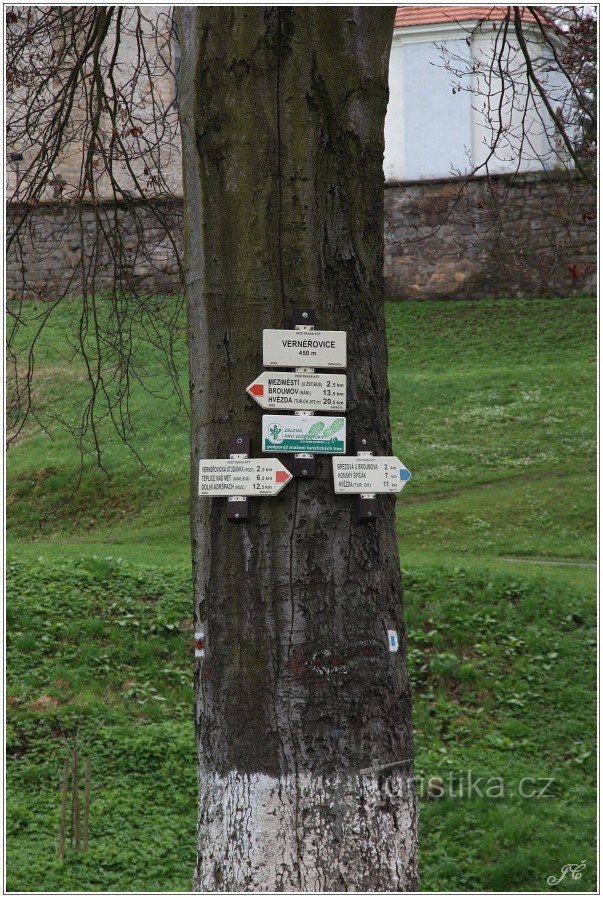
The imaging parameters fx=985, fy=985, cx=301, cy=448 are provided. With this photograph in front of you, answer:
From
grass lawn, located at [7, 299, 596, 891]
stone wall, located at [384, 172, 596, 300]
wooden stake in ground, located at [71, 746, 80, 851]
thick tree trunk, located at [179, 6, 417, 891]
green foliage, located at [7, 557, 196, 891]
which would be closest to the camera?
thick tree trunk, located at [179, 6, 417, 891]

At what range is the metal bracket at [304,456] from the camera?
311 cm

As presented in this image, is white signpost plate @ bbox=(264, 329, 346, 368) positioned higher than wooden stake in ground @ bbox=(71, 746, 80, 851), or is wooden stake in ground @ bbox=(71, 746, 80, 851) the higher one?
white signpost plate @ bbox=(264, 329, 346, 368)

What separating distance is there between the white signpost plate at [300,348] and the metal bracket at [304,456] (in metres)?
0.02

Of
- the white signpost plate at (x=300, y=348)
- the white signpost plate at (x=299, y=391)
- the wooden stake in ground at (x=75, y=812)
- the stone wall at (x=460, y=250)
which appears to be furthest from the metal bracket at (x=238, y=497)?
the stone wall at (x=460, y=250)

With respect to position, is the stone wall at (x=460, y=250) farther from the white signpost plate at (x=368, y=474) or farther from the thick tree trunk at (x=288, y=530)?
the white signpost plate at (x=368, y=474)

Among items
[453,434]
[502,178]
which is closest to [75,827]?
[453,434]

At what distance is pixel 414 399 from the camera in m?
16.4

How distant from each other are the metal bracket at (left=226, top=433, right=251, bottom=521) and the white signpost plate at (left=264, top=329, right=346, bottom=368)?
0.83 ft

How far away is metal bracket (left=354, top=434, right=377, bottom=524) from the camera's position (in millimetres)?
3150

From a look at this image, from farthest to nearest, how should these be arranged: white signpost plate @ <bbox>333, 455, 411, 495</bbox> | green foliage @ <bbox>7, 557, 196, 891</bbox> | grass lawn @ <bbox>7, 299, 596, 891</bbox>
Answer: grass lawn @ <bbox>7, 299, 596, 891</bbox>, green foliage @ <bbox>7, 557, 196, 891</bbox>, white signpost plate @ <bbox>333, 455, 411, 495</bbox>

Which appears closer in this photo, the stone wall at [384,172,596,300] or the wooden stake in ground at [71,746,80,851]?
the wooden stake in ground at [71,746,80,851]

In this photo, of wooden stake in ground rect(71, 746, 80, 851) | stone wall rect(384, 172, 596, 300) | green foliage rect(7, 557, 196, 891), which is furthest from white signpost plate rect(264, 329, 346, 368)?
stone wall rect(384, 172, 596, 300)

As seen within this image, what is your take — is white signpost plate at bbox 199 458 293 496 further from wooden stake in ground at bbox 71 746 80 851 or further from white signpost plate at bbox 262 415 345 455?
wooden stake in ground at bbox 71 746 80 851

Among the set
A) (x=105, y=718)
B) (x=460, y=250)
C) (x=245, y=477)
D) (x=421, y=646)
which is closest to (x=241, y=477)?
(x=245, y=477)
